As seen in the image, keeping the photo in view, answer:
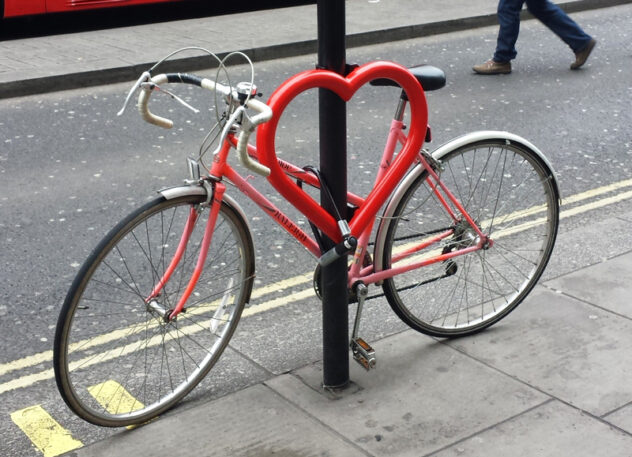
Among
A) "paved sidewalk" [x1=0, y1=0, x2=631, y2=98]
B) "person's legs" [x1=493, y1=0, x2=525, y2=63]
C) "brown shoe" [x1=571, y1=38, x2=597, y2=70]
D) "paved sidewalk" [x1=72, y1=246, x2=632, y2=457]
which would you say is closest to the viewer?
"paved sidewalk" [x1=72, y1=246, x2=632, y2=457]

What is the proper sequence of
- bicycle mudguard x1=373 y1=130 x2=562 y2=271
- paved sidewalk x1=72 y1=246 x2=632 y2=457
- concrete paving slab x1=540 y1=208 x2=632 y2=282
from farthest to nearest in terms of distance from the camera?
concrete paving slab x1=540 y1=208 x2=632 y2=282 → bicycle mudguard x1=373 y1=130 x2=562 y2=271 → paved sidewalk x1=72 y1=246 x2=632 y2=457

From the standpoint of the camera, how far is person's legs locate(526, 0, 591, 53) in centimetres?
1002

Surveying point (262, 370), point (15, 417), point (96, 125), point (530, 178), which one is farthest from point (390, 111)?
point (15, 417)

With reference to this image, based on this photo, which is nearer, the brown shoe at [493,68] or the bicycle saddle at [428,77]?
the bicycle saddle at [428,77]

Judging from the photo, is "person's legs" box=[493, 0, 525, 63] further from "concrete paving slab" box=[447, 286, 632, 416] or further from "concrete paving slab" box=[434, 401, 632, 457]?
"concrete paving slab" box=[434, 401, 632, 457]

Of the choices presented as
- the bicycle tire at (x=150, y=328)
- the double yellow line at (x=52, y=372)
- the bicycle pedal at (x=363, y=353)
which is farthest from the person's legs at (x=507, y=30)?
the bicycle pedal at (x=363, y=353)

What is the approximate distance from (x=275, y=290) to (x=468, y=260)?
112 centimetres

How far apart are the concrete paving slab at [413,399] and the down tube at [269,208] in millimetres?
569

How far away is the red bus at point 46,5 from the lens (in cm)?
1127

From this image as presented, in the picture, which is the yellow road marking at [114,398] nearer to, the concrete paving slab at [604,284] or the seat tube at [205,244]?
the seat tube at [205,244]

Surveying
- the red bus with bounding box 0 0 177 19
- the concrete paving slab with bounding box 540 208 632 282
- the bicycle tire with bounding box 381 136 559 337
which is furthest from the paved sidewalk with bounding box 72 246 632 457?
the red bus with bounding box 0 0 177 19

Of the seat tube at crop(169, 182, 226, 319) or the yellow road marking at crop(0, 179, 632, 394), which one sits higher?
the seat tube at crop(169, 182, 226, 319)

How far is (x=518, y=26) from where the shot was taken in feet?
32.4

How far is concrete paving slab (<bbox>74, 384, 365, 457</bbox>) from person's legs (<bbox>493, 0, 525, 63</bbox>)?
692cm
